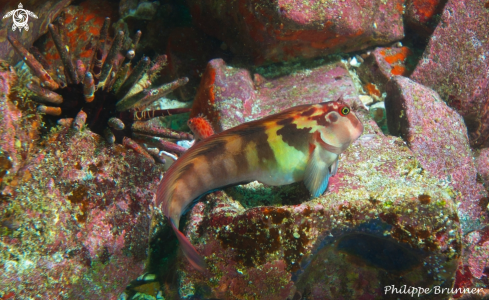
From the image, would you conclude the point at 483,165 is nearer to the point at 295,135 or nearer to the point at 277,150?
the point at 295,135

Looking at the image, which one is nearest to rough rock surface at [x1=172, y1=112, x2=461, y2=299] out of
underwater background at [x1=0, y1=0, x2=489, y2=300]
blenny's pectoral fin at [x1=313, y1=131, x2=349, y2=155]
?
underwater background at [x1=0, y1=0, x2=489, y2=300]

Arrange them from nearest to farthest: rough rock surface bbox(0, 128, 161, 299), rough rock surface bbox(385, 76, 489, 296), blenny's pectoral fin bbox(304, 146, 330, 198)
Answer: rough rock surface bbox(0, 128, 161, 299) → blenny's pectoral fin bbox(304, 146, 330, 198) → rough rock surface bbox(385, 76, 489, 296)

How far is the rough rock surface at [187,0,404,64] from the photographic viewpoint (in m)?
3.36

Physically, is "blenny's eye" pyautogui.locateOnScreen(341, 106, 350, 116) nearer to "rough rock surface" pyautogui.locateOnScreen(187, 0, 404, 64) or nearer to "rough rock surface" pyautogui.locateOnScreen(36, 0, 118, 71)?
"rough rock surface" pyautogui.locateOnScreen(187, 0, 404, 64)

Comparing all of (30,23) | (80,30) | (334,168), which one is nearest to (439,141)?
(334,168)

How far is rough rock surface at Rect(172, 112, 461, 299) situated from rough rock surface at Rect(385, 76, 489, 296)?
1.24 metres

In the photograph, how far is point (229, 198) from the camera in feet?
8.91

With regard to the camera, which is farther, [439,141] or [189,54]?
[189,54]

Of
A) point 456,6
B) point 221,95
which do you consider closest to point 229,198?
point 221,95

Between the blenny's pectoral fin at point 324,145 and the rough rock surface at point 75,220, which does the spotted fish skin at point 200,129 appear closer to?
the rough rock surface at point 75,220

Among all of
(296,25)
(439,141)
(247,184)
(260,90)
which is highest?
(296,25)

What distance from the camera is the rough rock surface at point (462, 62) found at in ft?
13.5

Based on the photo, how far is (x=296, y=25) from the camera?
3.39 metres

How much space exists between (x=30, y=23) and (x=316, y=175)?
391cm
